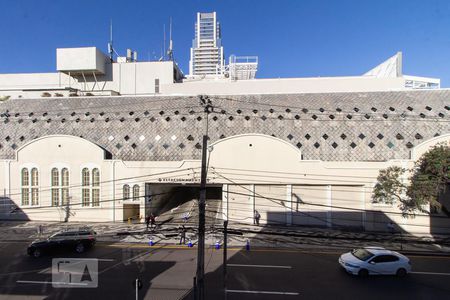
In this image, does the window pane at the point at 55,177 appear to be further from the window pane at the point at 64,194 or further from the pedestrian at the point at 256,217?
the pedestrian at the point at 256,217

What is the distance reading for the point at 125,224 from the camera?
25422 millimetres

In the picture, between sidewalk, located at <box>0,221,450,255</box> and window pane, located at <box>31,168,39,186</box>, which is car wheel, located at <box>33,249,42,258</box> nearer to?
sidewalk, located at <box>0,221,450,255</box>

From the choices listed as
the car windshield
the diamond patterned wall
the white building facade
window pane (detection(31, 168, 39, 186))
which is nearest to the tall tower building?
the diamond patterned wall

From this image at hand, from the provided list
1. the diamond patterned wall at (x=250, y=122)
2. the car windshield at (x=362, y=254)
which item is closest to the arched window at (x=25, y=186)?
the diamond patterned wall at (x=250, y=122)

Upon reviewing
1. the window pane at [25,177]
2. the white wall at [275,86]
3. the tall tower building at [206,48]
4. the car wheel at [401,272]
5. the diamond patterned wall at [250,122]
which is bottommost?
the car wheel at [401,272]

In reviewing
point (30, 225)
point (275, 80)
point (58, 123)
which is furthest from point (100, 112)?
point (275, 80)

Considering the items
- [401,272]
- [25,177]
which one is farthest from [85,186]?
[401,272]

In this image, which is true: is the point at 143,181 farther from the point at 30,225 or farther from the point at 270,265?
the point at 270,265

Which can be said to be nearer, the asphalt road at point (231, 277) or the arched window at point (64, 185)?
the asphalt road at point (231, 277)

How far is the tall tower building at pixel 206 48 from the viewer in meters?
177

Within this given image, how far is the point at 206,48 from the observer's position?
182 meters

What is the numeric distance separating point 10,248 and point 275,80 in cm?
3428

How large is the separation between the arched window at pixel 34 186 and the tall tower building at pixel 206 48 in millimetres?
148683
